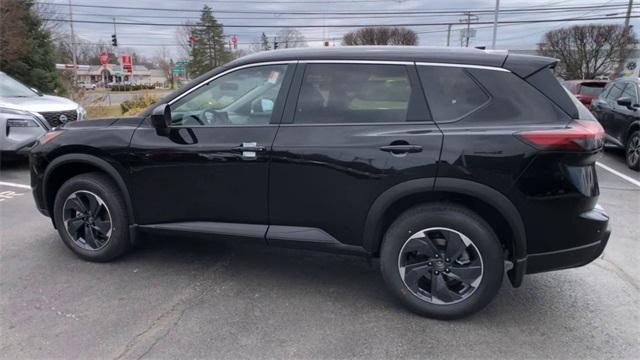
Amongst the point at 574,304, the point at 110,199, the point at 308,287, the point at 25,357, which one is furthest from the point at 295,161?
the point at 574,304

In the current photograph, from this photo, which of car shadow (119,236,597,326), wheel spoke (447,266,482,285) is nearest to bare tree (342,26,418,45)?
car shadow (119,236,597,326)

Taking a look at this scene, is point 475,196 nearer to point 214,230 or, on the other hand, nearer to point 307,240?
point 307,240

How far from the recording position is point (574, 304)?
3.58 metres

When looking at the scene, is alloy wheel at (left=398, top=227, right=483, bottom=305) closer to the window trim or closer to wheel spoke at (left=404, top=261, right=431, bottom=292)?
A: wheel spoke at (left=404, top=261, right=431, bottom=292)

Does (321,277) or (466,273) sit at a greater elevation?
(466,273)

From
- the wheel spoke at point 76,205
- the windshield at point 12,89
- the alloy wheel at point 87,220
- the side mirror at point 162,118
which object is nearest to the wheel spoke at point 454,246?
the side mirror at point 162,118

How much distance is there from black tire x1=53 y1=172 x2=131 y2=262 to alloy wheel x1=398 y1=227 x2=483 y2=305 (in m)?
2.33

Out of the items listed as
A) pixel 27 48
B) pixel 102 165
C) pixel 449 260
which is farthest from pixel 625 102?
pixel 27 48

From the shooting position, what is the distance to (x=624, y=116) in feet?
30.0

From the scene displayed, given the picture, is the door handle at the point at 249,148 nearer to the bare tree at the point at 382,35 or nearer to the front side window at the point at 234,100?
Result: the front side window at the point at 234,100

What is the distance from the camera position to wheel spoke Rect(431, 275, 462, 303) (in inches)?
130

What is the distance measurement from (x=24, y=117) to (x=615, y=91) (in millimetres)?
11326

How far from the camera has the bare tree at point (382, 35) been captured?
173ft

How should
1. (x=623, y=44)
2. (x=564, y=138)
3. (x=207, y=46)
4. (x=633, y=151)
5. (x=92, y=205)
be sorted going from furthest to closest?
(x=207, y=46), (x=623, y=44), (x=633, y=151), (x=92, y=205), (x=564, y=138)
